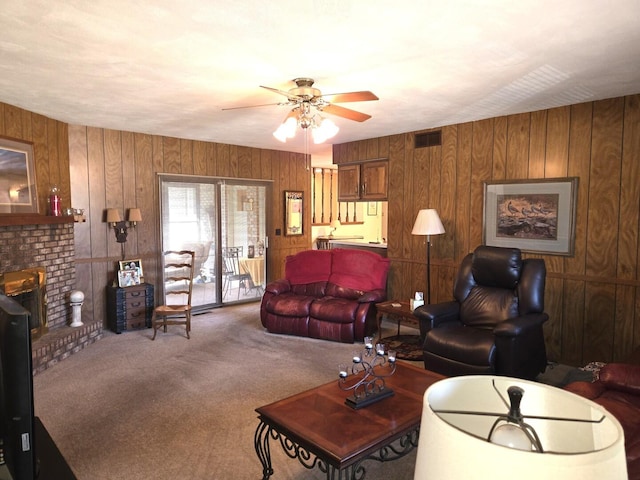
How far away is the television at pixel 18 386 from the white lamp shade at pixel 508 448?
105 cm

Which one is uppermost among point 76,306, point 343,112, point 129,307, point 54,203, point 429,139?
point 429,139

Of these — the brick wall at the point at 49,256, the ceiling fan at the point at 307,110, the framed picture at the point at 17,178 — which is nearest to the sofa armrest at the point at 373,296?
the ceiling fan at the point at 307,110

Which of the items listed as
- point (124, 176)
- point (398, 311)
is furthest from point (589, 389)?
point (124, 176)

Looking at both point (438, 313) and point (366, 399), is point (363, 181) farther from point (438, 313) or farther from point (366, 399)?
point (366, 399)

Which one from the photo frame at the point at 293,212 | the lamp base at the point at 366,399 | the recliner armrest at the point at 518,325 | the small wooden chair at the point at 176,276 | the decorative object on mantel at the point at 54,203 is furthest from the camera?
the photo frame at the point at 293,212

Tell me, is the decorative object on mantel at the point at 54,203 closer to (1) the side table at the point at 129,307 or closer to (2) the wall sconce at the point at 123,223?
(2) the wall sconce at the point at 123,223

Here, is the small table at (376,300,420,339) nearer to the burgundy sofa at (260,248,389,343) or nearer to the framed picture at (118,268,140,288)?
the burgundy sofa at (260,248,389,343)

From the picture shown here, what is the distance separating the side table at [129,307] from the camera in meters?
5.32

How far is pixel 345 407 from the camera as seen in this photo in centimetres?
233

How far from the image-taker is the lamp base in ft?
7.62

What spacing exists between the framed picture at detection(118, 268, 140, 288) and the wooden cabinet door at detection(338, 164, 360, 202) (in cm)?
309

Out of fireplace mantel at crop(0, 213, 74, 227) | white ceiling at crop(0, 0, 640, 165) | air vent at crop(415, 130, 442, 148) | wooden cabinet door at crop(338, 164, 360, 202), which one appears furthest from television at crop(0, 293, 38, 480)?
wooden cabinet door at crop(338, 164, 360, 202)

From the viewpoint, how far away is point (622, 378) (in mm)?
2410

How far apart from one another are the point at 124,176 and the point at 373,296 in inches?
140
